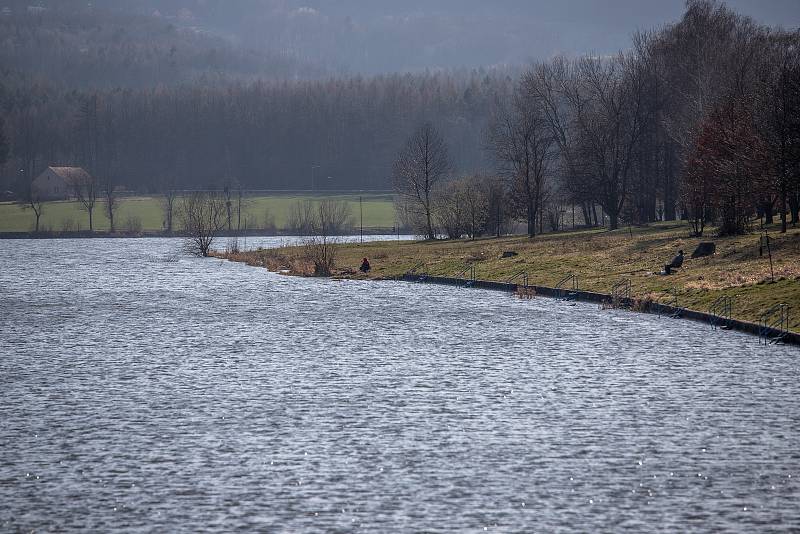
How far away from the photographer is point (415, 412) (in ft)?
81.8

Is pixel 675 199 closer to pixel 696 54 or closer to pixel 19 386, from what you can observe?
pixel 696 54

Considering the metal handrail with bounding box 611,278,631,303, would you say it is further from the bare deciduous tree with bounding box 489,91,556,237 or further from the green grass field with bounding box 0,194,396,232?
the green grass field with bounding box 0,194,396,232

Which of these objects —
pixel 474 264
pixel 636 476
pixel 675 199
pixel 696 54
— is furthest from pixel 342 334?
pixel 675 199

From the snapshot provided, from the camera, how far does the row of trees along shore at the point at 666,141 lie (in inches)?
2520

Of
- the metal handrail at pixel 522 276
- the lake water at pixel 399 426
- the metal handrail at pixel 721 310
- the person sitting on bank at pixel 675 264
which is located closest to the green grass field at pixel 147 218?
the metal handrail at pixel 522 276

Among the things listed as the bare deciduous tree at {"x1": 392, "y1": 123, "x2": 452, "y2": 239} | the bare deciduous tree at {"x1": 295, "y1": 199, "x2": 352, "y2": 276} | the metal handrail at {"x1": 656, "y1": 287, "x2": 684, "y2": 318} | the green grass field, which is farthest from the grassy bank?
the green grass field

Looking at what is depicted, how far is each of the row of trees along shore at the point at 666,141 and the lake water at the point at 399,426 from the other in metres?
23.4

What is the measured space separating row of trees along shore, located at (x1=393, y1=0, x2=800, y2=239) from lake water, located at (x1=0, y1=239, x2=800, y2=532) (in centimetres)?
2340

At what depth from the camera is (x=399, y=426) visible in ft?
76.4

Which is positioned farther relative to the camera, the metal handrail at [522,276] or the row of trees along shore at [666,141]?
the row of trees along shore at [666,141]

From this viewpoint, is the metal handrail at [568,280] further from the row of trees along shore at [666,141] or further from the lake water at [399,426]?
the lake water at [399,426]

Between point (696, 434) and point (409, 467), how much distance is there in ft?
19.6

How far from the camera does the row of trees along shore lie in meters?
64.0

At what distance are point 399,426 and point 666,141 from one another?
8013 centimetres
